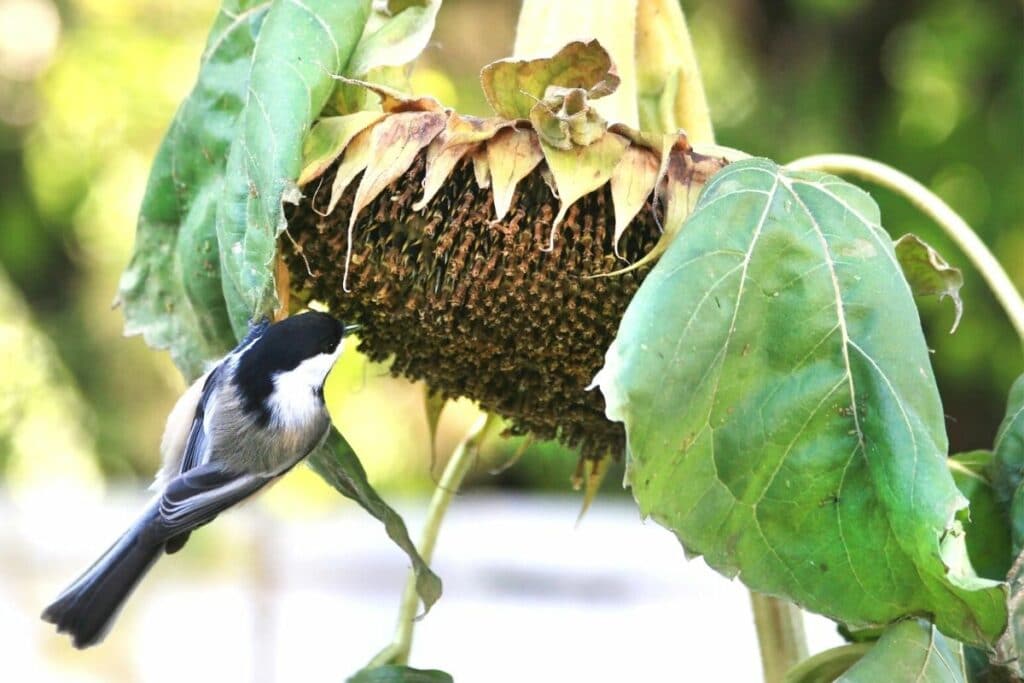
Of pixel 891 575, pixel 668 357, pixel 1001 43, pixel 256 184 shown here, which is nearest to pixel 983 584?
pixel 891 575

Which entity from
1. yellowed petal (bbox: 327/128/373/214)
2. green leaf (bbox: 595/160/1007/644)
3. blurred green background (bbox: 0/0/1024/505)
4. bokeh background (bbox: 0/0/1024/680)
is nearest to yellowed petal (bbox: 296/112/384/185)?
yellowed petal (bbox: 327/128/373/214)

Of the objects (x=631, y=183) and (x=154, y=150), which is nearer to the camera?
(x=631, y=183)

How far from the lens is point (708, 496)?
0.83 metres

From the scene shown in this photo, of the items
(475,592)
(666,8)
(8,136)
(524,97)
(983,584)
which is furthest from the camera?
(8,136)

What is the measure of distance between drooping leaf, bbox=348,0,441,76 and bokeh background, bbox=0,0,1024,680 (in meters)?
1.68

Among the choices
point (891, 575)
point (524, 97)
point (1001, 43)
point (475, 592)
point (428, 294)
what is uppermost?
point (524, 97)

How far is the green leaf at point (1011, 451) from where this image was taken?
97 centimetres

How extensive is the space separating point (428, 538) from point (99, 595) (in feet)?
1.08

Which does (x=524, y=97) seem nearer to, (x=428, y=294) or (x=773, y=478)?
(x=428, y=294)

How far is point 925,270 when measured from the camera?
94 centimetres

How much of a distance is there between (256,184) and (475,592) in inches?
96.5

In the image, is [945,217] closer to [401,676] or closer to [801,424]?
[801,424]

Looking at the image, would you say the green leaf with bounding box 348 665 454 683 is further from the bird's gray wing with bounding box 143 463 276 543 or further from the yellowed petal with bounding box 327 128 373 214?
the yellowed petal with bounding box 327 128 373 214

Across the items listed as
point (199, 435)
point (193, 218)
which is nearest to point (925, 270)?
point (193, 218)
